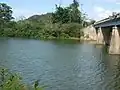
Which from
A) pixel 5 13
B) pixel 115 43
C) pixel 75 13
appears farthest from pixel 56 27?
pixel 115 43

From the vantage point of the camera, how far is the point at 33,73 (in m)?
29.6

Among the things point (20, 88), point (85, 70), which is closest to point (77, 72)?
point (85, 70)

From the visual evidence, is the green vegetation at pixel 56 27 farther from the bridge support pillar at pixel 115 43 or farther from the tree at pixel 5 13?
the bridge support pillar at pixel 115 43

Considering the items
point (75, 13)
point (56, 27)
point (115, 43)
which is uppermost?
point (75, 13)

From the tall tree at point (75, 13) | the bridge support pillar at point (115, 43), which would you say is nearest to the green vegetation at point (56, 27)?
the tall tree at point (75, 13)

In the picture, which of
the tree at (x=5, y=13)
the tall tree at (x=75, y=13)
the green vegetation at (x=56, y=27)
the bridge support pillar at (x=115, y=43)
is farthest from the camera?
the tree at (x=5, y=13)

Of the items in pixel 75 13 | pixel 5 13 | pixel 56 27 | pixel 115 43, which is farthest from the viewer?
pixel 5 13

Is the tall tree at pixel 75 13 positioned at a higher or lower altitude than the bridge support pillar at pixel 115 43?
higher

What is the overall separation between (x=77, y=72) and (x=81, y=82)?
5.16 meters

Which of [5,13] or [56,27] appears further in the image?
[5,13]

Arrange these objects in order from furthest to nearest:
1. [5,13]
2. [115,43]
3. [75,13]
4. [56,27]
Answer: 1. [5,13]
2. [75,13]
3. [56,27]
4. [115,43]

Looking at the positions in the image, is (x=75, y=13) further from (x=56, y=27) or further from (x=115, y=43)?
(x=115, y=43)

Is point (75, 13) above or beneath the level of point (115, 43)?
above

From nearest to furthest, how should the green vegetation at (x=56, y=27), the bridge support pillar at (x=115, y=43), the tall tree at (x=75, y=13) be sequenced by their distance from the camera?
1. the bridge support pillar at (x=115, y=43)
2. the green vegetation at (x=56, y=27)
3. the tall tree at (x=75, y=13)
